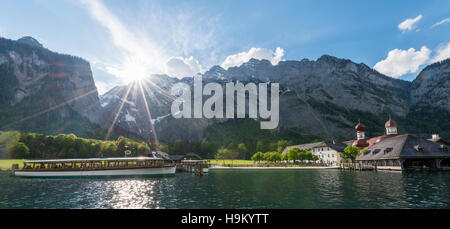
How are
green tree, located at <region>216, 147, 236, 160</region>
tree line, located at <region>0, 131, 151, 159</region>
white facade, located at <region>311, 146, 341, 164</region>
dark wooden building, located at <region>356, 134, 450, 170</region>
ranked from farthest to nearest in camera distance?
green tree, located at <region>216, 147, 236, 160</region>, tree line, located at <region>0, 131, 151, 159</region>, white facade, located at <region>311, 146, 341, 164</region>, dark wooden building, located at <region>356, 134, 450, 170</region>

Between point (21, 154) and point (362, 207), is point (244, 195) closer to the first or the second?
point (362, 207)

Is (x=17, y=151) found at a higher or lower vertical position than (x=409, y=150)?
lower

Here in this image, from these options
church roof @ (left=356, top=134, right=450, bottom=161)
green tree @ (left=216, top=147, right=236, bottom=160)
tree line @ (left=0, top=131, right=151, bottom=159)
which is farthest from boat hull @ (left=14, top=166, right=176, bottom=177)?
green tree @ (left=216, top=147, right=236, bottom=160)

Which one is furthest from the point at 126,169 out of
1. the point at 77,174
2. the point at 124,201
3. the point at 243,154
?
the point at 243,154

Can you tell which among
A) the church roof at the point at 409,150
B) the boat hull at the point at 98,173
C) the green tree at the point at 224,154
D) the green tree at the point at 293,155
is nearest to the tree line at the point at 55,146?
the green tree at the point at 224,154

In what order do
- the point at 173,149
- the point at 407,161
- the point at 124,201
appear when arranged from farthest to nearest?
the point at 173,149 → the point at 407,161 → the point at 124,201

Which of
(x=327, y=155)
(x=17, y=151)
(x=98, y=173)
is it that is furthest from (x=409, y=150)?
(x=17, y=151)

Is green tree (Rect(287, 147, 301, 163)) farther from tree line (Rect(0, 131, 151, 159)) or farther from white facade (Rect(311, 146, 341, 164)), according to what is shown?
tree line (Rect(0, 131, 151, 159))

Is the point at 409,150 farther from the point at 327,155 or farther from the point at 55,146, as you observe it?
the point at 55,146

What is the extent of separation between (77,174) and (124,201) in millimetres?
42076

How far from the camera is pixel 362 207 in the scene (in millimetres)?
21062

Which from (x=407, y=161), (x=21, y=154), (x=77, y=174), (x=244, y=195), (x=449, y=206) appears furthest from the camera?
(x=21, y=154)

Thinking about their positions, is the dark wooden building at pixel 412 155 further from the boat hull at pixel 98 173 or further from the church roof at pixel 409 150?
the boat hull at pixel 98 173
